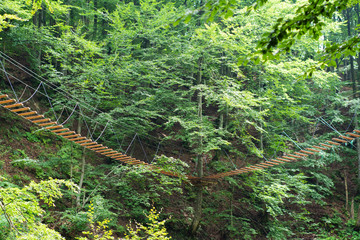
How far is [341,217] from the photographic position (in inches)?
→ 308

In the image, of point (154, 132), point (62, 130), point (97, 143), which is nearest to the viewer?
point (62, 130)

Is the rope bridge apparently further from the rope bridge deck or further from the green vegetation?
the green vegetation

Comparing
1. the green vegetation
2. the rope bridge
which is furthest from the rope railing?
the green vegetation

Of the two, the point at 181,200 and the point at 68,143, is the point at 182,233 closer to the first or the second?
the point at 181,200

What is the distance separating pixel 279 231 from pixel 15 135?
6.34 metres

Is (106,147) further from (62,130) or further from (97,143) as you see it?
(97,143)

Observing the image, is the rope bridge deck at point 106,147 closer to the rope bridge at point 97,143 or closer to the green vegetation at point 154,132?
the rope bridge at point 97,143

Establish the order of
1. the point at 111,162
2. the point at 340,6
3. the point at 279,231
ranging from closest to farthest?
the point at 340,6 < the point at 279,231 < the point at 111,162

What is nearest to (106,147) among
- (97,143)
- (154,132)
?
(97,143)

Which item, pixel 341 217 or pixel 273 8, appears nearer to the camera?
pixel 273 8

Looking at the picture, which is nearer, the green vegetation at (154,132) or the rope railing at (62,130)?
the rope railing at (62,130)


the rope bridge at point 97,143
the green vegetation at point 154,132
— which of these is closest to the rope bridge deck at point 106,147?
the rope bridge at point 97,143

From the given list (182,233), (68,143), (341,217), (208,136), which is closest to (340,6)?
(208,136)

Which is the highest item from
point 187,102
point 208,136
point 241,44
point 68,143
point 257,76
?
point 241,44
